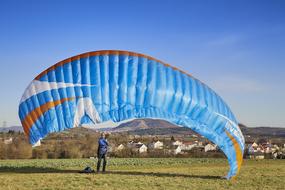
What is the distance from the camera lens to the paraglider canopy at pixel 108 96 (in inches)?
587

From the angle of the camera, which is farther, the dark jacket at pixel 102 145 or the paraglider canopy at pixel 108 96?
the dark jacket at pixel 102 145

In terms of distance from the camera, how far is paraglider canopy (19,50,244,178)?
1490cm

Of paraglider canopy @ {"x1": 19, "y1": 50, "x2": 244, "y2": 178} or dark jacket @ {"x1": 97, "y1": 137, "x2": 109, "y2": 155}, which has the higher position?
paraglider canopy @ {"x1": 19, "y1": 50, "x2": 244, "y2": 178}

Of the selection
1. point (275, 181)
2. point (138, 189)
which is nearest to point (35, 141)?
point (138, 189)

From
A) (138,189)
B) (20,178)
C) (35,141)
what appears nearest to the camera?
(138,189)

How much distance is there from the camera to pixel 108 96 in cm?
1501

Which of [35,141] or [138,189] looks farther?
[35,141]

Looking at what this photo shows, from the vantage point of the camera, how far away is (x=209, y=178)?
1702 cm

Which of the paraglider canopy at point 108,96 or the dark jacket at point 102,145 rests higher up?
the paraglider canopy at point 108,96

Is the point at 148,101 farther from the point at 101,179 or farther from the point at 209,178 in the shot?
the point at 209,178

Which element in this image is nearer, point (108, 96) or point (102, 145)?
point (108, 96)

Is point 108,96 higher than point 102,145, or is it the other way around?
point 108,96

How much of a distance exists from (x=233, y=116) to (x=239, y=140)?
1066 mm

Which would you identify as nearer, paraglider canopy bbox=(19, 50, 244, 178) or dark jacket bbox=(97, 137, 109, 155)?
paraglider canopy bbox=(19, 50, 244, 178)
